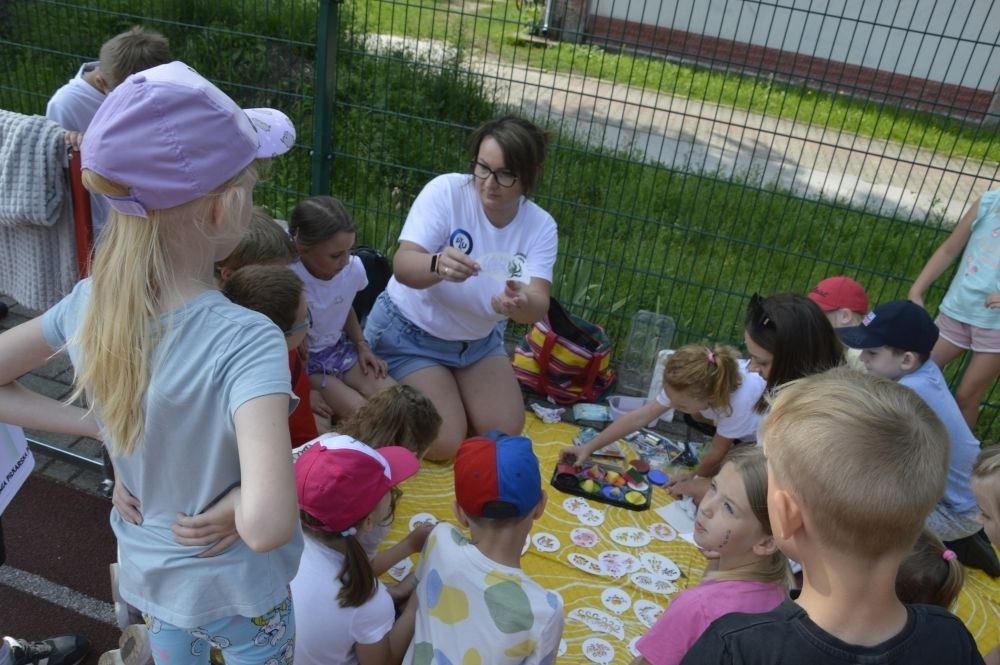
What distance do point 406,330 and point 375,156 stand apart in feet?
5.57

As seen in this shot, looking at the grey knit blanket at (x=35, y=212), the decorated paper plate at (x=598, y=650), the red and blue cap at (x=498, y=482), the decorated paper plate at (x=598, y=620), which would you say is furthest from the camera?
the decorated paper plate at (x=598, y=620)

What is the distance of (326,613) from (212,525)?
28.8 inches

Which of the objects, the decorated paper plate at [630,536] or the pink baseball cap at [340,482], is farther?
the decorated paper plate at [630,536]

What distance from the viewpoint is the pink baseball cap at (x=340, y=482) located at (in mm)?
2096

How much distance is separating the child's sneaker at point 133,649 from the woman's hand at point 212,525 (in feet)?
2.67

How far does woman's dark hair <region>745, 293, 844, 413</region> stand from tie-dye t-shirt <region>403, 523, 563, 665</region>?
1.52m

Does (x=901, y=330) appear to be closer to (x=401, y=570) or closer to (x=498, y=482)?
(x=498, y=482)

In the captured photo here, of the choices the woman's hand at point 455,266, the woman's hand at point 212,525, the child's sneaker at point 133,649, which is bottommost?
the child's sneaker at point 133,649

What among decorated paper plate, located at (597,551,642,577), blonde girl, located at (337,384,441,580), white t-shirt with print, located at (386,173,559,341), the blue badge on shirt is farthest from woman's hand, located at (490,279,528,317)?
decorated paper plate, located at (597,551,642,577)

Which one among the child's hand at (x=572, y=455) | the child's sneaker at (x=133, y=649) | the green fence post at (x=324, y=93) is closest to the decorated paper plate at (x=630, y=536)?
the child's hand at (x=572, y=455)

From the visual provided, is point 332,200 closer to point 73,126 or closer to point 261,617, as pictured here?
point 73,126

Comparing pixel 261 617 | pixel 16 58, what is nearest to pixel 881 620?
pixel 261 617

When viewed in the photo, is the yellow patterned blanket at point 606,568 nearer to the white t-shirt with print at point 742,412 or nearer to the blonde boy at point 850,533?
the white t-shirt with print at point 742,412

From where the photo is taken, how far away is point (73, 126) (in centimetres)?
373
